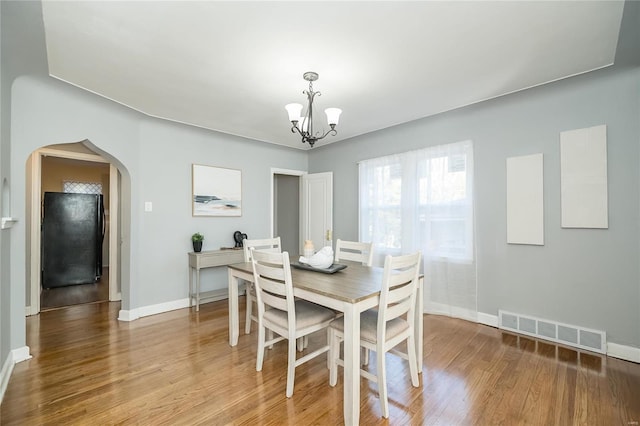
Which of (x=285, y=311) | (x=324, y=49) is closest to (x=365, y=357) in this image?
(x=285, y=311)

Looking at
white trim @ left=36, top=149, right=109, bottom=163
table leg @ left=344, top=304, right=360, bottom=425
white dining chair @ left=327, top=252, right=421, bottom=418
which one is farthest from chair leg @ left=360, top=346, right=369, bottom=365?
white trim @ left=36, top=149, right=109, bottom=163

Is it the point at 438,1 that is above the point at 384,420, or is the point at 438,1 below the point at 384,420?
above

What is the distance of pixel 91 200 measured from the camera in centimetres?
518

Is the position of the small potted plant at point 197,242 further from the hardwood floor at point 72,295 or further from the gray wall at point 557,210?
the gray wall at point 557,210

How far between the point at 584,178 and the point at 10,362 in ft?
16.5

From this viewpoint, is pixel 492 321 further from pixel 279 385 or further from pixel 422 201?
pixel 279 385

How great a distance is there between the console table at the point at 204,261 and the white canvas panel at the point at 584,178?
12.5 ft

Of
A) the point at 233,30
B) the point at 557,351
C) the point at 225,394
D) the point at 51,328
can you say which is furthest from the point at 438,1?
the point at 51,328

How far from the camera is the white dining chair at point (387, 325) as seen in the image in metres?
1.76

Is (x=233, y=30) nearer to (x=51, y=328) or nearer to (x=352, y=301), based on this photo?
(x=352, y=301)

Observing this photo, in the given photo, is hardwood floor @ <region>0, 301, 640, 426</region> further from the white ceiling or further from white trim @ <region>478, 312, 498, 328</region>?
the white ceiling

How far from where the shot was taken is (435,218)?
3.55 metres

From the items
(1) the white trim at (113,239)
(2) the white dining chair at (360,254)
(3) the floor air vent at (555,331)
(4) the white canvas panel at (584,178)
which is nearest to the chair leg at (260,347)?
(2) the white dining chair at (360,254)

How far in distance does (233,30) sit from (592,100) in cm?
308
